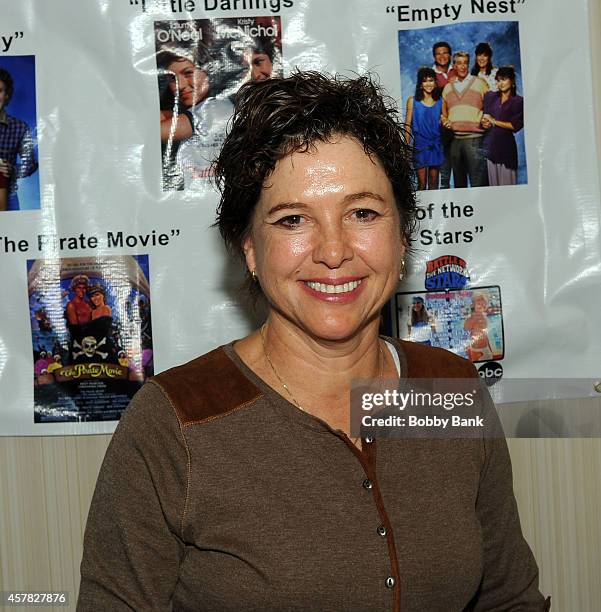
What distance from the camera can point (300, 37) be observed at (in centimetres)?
140

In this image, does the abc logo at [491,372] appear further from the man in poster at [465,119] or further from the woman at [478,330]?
the man in poster at [465,119]

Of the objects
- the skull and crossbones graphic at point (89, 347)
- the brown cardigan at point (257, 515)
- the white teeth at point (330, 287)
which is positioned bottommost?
the brown cardigan at point (257, 515)

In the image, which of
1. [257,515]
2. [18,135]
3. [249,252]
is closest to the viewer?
[257,515]

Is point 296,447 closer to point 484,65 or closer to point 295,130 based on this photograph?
point 295,130

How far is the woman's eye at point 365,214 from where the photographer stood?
A: 41.9 inches

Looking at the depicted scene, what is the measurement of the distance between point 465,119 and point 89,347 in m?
0.77

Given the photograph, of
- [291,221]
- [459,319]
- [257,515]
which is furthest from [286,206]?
[459,319]

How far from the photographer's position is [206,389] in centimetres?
107

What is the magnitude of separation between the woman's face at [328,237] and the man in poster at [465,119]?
0.38 metres

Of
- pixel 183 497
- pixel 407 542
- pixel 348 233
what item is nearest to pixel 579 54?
pixel 348 233

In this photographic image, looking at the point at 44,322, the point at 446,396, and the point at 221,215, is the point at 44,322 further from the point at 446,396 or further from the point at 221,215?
the point at 446,396

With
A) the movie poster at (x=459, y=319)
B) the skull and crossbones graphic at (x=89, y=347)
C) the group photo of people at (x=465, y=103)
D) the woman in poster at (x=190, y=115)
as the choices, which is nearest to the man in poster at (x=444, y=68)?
the group photo of people at (x=465, y=103)

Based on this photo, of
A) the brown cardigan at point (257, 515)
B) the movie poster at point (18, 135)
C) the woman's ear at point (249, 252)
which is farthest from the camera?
the movie poster at point (18, 135)

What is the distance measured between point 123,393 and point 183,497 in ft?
1.47
